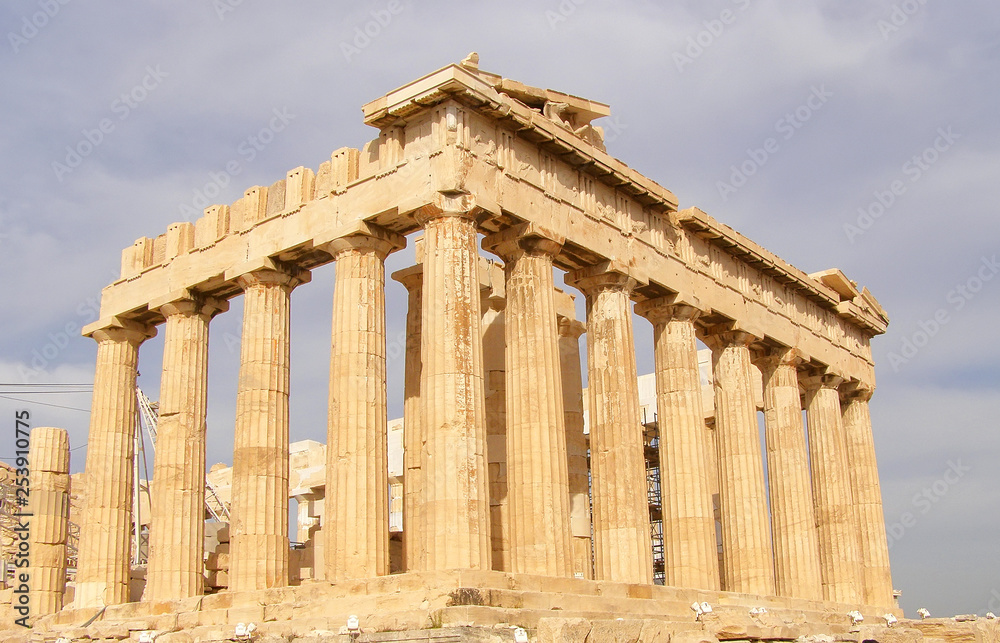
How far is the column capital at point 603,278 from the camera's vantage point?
2944cm

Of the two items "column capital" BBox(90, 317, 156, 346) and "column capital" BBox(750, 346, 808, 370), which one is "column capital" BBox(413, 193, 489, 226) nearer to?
"column capital" BBox(90, 317, 156, 346)

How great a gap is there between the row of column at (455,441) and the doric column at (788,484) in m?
0.06

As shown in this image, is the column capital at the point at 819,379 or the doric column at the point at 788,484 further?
the column capital at the point at 819,379

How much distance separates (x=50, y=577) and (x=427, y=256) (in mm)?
15815

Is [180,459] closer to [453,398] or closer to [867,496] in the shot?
[453,398]

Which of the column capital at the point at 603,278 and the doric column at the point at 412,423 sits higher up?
the column capital at the point at 603,278

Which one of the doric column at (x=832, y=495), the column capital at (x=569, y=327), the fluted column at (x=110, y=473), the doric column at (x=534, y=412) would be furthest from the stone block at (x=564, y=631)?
the doric column at (x=832, y=495)

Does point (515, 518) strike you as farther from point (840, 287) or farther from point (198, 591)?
point (840, 287)

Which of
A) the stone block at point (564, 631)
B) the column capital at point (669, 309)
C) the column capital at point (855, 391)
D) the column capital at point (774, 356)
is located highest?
the column capital at point (669, 309)

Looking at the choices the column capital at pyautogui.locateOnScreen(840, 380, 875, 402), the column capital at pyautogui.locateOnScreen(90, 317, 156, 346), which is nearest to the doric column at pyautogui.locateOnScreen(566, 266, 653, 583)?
the column capital at pyautogui.locateOnScreen(90, 317, 156, 346)

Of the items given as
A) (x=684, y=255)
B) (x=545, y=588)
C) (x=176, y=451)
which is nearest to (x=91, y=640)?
(x=176, y=451)

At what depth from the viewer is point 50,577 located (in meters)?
32.9

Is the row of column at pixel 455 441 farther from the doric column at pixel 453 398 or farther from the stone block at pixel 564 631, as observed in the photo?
the stone block at pixel 564 631

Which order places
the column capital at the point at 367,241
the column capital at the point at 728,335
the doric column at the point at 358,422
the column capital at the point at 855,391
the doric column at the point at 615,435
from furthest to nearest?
→ the column capital at the point at 855,391
the column capital at the point at 728,335
the doric column at the point at 615,435
the column capital at the point at 367,241
the doric column at the point at 358,422
